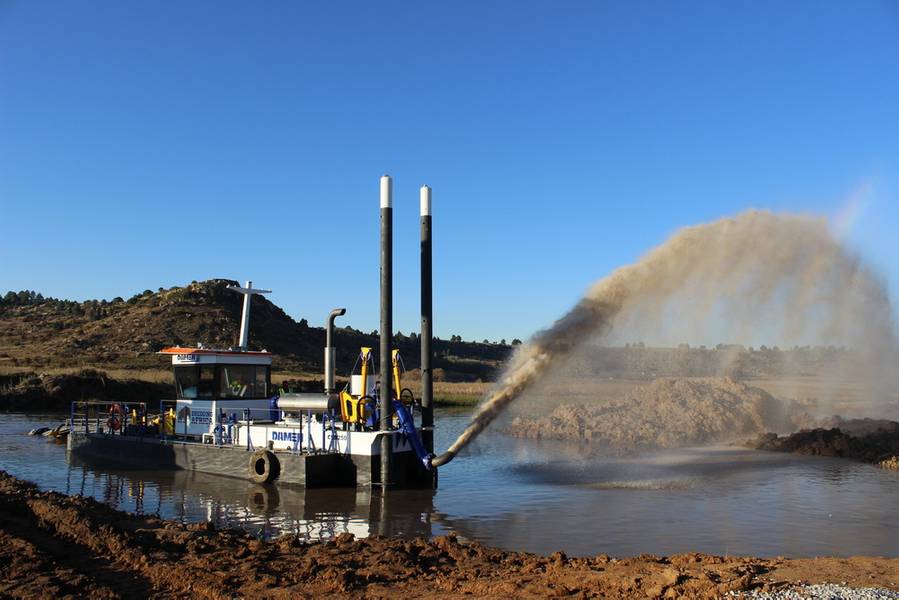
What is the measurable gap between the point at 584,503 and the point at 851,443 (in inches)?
558

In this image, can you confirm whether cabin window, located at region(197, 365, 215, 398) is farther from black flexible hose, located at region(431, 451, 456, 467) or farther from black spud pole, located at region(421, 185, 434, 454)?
black flexible hose, located at region(431, 451, 456, 467)

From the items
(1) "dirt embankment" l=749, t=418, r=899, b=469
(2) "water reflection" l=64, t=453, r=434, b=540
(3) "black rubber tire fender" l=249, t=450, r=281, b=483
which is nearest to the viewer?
(2) "water reflection" l=64, t=453, r=434, b=540

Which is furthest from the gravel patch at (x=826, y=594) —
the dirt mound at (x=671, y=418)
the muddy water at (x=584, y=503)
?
the dirt mound at (x=671, y=418)

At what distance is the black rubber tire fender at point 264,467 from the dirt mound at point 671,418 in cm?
1691

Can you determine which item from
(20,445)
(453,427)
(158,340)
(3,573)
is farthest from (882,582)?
(158,340)

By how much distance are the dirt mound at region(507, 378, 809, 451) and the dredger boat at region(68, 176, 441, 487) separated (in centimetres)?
1502

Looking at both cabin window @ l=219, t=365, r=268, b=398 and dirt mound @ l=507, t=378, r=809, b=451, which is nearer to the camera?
cabin window @ l=219, t=365, r=268, b=398

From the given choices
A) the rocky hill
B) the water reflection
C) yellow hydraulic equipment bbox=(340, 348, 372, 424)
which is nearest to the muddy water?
the water reflection

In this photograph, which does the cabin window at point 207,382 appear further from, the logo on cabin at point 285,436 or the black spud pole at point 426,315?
the black spud pole at point 426,315

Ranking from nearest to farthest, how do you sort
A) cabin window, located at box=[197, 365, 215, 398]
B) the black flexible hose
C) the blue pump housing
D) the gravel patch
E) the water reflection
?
the gravel patch
the water reflection
the black flexible hose
the blue pump housing
cabin window, located at box=[197, 365, 215, 398]

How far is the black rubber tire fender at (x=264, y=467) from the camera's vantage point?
62.4ft

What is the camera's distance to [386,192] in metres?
19.0

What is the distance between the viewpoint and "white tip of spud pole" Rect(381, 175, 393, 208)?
1900 cm

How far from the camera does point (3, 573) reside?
9766 mm
